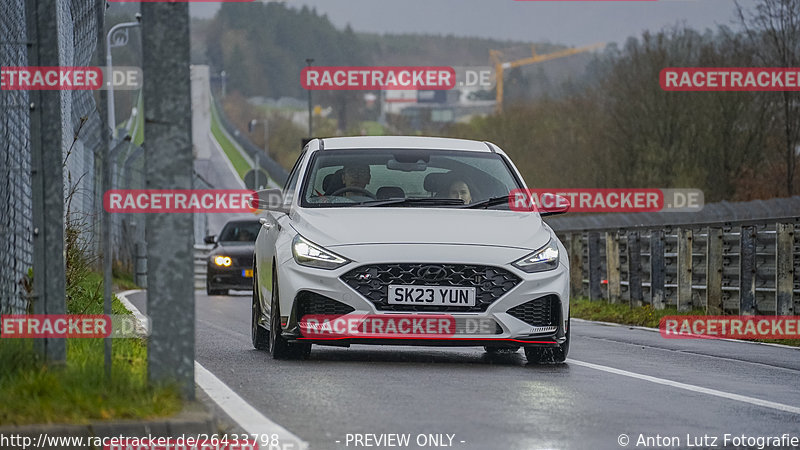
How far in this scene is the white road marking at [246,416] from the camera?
21.3ft

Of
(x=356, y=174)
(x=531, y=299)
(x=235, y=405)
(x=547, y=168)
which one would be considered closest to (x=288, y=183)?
(x=356, y=174)

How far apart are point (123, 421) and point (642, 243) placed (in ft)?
57.2

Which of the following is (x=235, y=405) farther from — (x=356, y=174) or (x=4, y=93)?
(x=356, y=174)

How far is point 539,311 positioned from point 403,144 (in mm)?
2211

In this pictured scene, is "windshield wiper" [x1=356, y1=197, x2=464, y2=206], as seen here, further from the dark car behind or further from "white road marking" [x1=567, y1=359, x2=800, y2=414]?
the dark car behind

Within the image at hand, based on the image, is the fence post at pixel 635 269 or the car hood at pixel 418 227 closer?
the car hood at pixel 418 227

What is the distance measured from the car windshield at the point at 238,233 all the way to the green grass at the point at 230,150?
79908 millimetres

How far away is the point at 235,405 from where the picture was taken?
7.75 meters

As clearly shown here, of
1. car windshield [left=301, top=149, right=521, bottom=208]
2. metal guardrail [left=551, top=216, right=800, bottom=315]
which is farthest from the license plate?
metal guardrail [left=551, top=216, right=800, bottom=315]

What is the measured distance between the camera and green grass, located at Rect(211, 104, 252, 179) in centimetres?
11794

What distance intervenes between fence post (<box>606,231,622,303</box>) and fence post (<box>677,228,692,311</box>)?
119 inches

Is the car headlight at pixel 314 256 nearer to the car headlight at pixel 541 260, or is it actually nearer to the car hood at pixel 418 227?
the car hood at pixel 418 227

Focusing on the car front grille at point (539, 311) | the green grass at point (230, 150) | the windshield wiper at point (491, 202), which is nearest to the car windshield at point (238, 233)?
the windshield wiper at point (491, 202)

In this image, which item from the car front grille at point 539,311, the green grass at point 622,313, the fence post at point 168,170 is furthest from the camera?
the green grass at point 622,313
